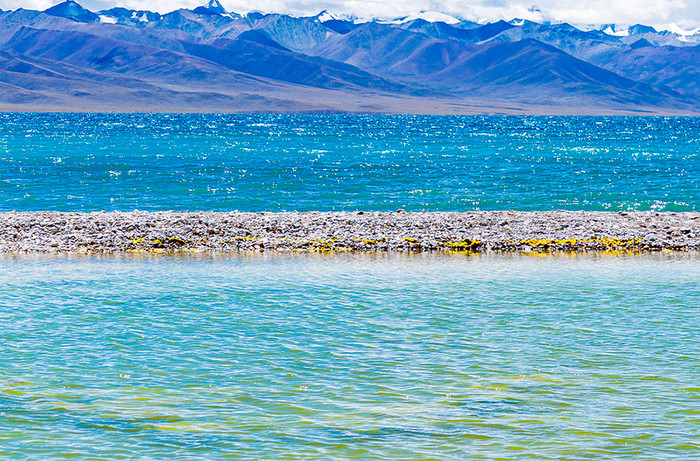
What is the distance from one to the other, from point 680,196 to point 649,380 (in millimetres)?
38737

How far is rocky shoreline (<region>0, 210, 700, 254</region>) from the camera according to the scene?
94.0 ft

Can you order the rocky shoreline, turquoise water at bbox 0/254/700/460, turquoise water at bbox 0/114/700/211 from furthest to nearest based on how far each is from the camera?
turquoise water at bbox 0/114/700/211 < the rocky shoreline < turquoise water at bbox 0/254/700/460

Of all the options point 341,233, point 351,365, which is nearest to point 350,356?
point 351,365

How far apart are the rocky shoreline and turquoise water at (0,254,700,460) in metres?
5.28

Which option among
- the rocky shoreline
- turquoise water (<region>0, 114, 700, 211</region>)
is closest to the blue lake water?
the rocky shoreline

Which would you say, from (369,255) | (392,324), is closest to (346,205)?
(369,255)

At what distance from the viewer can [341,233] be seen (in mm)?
30234

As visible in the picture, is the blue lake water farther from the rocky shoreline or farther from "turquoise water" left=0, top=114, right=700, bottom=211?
"turquoise water" left=0, top=114, right=700, bottom=211

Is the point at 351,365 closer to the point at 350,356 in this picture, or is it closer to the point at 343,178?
the point at 350,356

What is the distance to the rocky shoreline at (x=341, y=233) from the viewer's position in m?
28.6

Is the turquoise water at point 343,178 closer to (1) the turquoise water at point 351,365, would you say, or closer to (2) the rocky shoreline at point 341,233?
(2) the rocky shoreline at point 341,233

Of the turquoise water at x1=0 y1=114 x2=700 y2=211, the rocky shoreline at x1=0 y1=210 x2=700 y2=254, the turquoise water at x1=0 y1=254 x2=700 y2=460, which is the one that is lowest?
the turquoise water at x1=0 y1=254 x2=700 y2=460

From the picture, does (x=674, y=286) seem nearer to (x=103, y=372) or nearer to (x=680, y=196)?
(x=103, y=372)

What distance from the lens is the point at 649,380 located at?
1320cm
